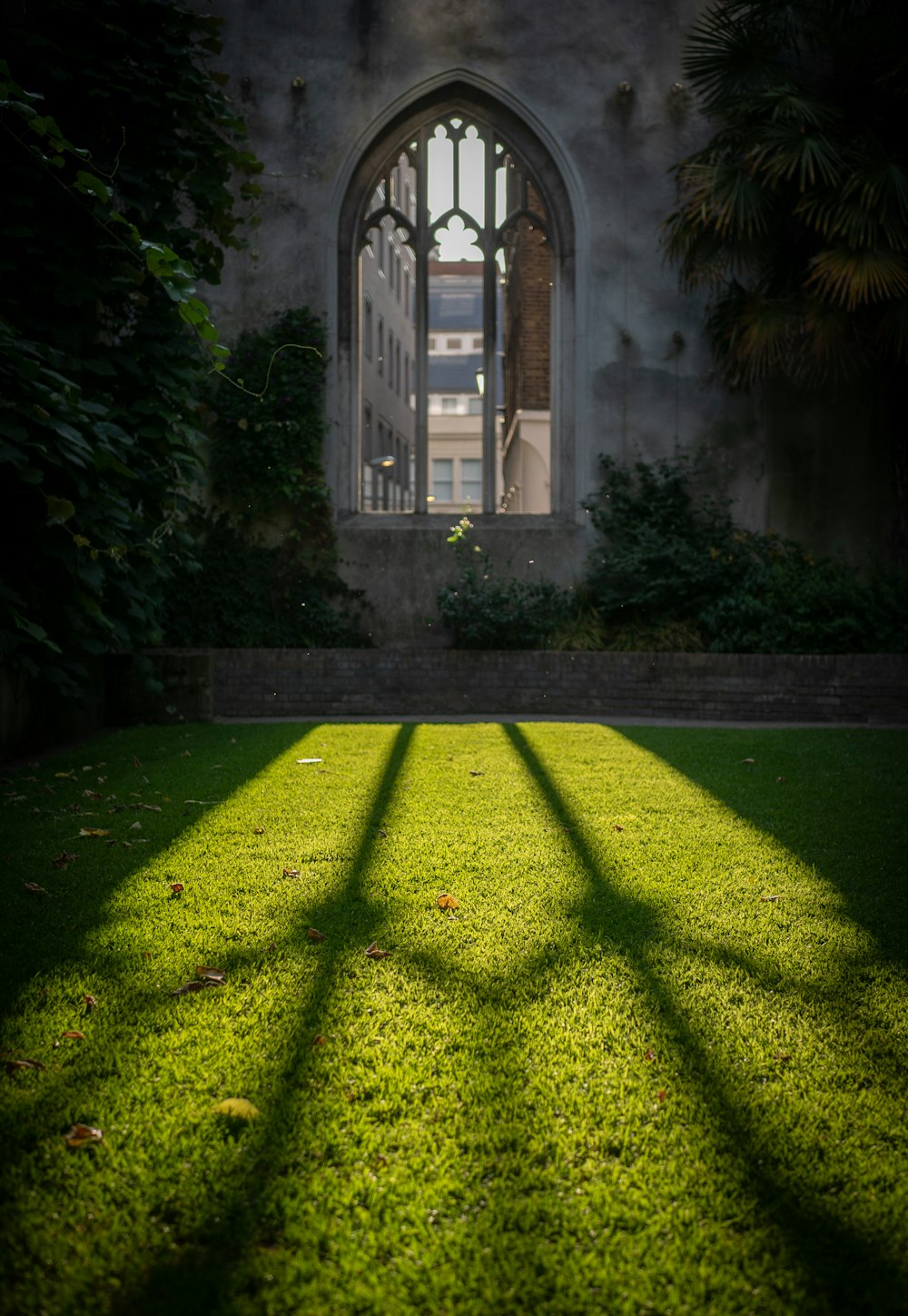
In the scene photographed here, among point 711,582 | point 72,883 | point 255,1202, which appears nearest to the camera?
point 255,1202

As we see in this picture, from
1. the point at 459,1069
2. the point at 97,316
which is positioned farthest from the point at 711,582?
the point at 459,1069

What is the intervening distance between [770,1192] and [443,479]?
45981 mm

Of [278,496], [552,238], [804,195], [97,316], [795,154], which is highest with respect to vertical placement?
[552,238]

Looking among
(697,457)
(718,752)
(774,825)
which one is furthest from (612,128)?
(774,825)

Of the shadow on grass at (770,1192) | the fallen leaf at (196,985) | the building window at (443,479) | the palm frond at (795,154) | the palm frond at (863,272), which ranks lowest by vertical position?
the shadow on grass at (770,1192)

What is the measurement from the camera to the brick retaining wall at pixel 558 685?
902cm

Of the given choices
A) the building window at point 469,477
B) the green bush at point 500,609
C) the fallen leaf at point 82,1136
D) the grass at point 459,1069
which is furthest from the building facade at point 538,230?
the building window at point 469,477

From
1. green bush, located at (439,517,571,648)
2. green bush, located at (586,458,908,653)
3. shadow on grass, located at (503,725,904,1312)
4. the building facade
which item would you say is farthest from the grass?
the building facade

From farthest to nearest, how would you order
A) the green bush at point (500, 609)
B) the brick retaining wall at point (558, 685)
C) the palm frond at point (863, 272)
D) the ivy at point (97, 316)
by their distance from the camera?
the green bush at point (500, 609)
the palm frond at point (863, 272)
the brick retaining wall at point (558, 685)
the ivy at point (97, 316)

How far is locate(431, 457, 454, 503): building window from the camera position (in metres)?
45.4

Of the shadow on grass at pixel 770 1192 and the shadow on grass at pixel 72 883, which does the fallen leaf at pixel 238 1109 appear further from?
the shadow on grass at pixel 770 1192

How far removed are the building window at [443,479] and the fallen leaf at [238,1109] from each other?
43.0 meters

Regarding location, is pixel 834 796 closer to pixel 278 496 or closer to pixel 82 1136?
pixel 82 1136

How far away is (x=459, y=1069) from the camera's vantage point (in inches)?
79.8
